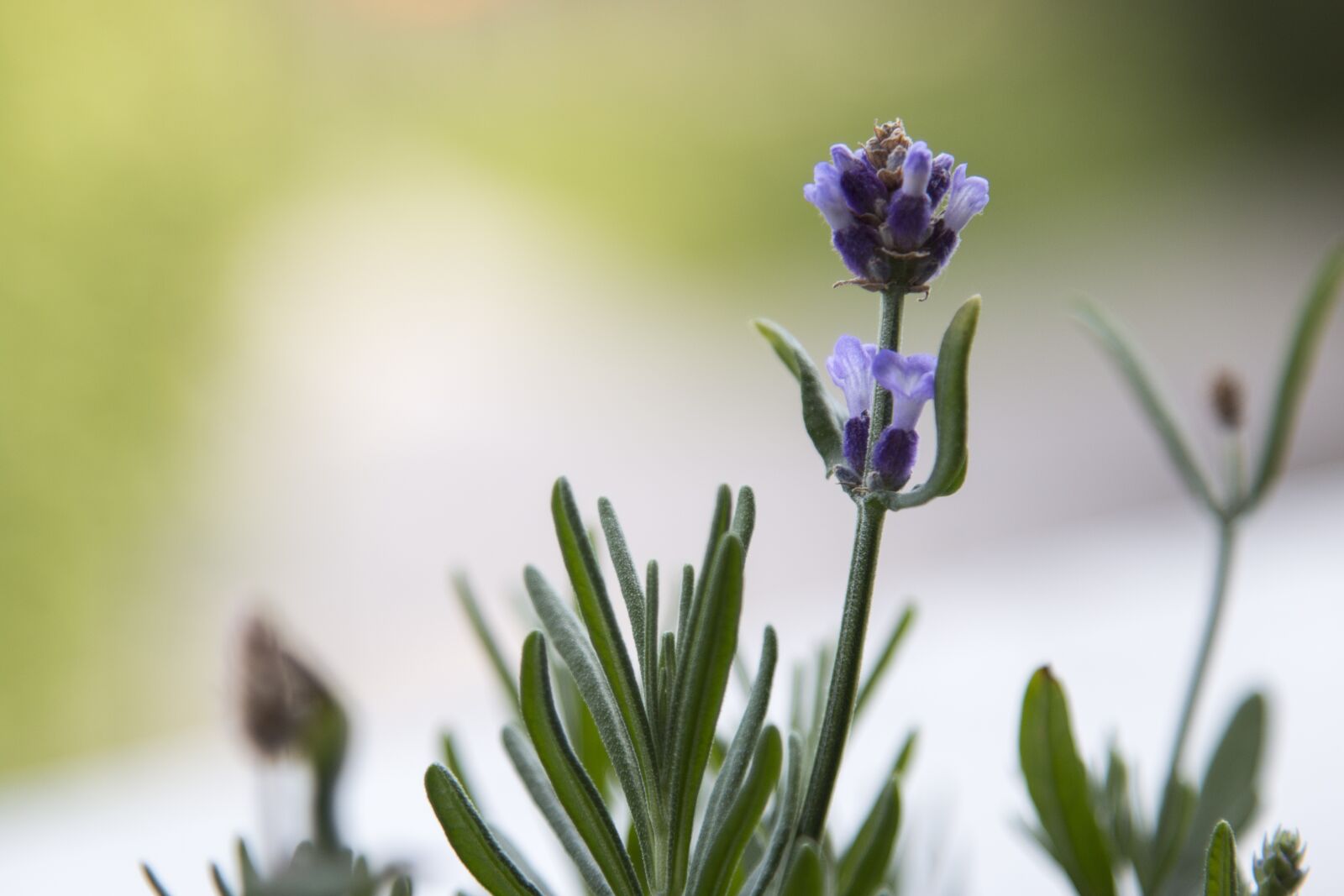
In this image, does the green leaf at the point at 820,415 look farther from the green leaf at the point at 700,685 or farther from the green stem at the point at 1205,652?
the green stem at the point at 1205,652

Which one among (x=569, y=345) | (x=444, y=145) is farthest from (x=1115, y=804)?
(x=444, y=145)

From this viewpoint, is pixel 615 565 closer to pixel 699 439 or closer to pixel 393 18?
pixel 699 439

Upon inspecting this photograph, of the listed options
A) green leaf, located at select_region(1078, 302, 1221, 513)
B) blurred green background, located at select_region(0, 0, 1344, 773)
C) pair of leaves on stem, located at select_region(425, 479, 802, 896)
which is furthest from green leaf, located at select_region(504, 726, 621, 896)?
blurred green background, located at select_region(0, 0, 1344, 773)

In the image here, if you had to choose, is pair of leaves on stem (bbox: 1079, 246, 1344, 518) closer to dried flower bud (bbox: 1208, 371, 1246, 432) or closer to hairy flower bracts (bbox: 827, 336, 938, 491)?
dried flower bud (bbox: 1208, 371, 1246, 432)

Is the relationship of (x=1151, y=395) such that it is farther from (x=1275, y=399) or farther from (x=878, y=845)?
(x=878, y=845)

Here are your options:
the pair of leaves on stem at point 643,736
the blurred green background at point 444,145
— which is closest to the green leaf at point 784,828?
the pair of leaves on stem at point 643,736

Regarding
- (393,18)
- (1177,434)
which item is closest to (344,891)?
(1177,434)
